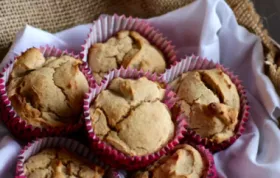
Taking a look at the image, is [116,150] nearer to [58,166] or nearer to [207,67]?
[58,166]

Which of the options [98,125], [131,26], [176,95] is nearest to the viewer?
[98,125]

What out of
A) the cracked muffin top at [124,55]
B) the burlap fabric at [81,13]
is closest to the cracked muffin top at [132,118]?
the cracked muffin top at [124,55]

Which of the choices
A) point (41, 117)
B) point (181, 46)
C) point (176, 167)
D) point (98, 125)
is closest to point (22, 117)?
point (41, 117)

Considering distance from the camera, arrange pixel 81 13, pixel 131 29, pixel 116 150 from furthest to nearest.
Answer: pixel 81 13
pixel 131 29
pixel 116 150

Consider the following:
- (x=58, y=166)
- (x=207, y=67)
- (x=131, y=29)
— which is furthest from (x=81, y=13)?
(x=58, y=166)

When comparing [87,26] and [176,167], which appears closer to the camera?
[176,167]

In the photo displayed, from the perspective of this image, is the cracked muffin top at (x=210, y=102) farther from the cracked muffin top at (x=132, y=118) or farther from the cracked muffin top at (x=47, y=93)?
the cracked muffin top at (x=47, y=93)

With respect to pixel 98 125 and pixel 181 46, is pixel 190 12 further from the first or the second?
pixel 98 125
